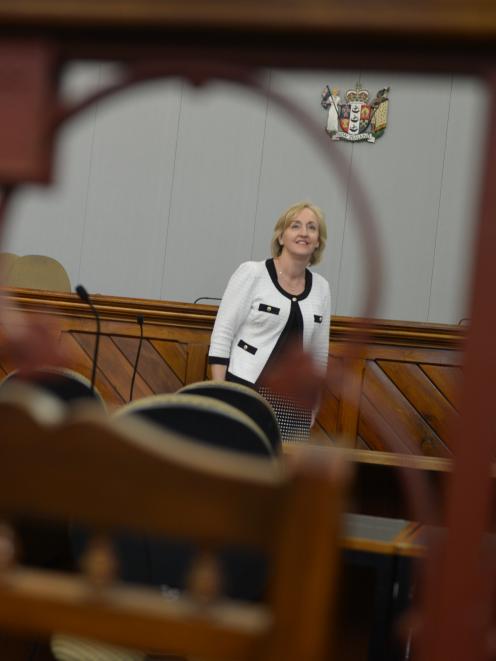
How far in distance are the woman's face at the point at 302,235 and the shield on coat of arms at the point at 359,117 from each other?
381 cm

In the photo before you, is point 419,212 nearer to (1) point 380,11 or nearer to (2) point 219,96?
(2) point 219,96

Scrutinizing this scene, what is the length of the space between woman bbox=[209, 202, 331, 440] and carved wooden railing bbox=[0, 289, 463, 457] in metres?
0.62

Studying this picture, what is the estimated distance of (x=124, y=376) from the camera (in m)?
4.98

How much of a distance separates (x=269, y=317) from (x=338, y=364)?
84 cm

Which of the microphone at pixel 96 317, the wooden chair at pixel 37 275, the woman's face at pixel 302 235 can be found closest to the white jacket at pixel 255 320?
the woman's face at pixel 302 235

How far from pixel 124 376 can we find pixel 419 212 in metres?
3.59

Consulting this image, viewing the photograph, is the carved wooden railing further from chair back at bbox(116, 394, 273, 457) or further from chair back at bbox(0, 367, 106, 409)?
chair back at bbox(116, 394, 273, 457)

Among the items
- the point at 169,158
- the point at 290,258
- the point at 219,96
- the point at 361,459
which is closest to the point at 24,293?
the point at 290,258

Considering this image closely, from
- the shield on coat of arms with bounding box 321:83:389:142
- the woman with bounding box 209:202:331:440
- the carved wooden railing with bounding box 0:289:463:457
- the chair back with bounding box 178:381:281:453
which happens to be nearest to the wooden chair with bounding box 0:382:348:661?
the chair back with bounding box 178:381:281:453

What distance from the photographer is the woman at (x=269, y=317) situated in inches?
157

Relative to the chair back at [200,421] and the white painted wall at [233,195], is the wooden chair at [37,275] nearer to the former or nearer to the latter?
the white painted wall at [233,195]

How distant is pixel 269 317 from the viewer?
13.2 ft

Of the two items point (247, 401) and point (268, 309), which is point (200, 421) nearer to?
point (247, 401)

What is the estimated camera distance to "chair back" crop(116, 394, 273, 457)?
1.45 meters
